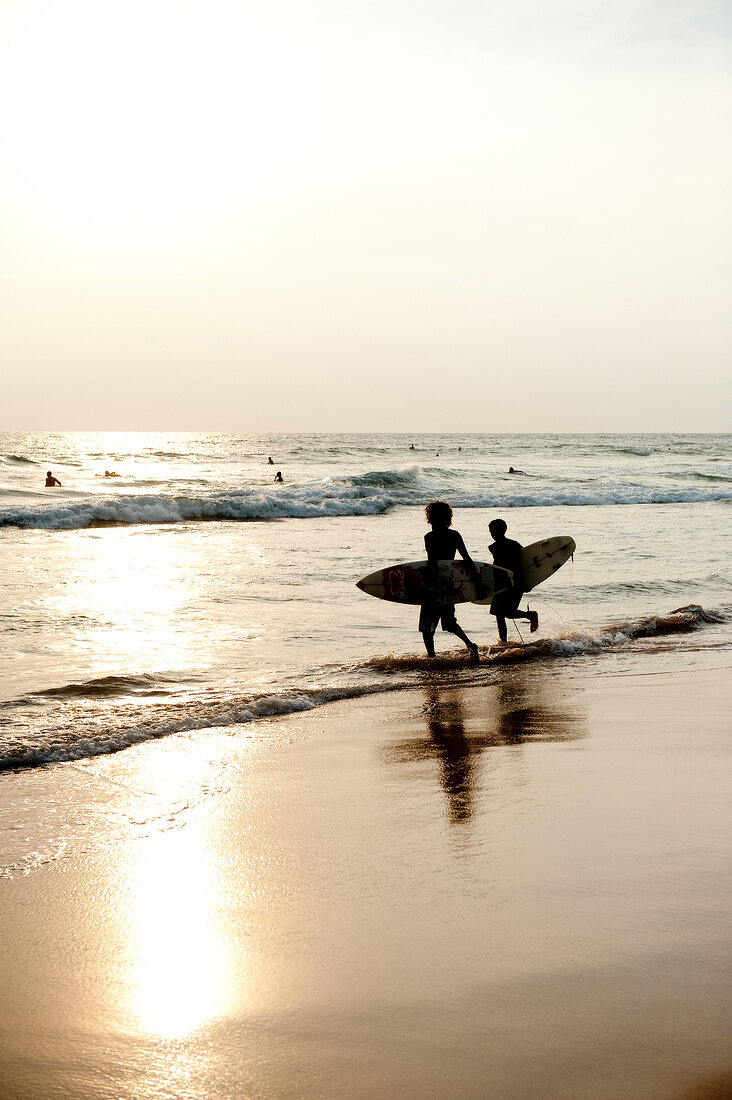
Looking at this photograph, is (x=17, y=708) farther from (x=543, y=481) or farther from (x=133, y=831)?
(x=543, y=481)

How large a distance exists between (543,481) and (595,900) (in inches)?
1736

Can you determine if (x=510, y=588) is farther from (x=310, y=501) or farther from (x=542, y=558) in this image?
(x=310, y=501)

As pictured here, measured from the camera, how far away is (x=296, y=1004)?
8.64 ft

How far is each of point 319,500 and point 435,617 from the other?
903 inches

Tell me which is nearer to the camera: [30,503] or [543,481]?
[30,503]

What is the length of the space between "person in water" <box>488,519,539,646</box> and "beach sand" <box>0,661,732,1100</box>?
14.2 feet

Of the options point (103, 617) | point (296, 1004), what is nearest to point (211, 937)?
point (296, 1004)

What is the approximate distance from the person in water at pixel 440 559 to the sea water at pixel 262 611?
0.25 metres

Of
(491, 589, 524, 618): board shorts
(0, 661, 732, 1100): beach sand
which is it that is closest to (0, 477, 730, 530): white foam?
(491, 589, 524, 618): board shorts

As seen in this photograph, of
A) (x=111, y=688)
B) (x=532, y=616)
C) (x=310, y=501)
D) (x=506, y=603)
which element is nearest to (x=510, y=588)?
(x=506, y=603)

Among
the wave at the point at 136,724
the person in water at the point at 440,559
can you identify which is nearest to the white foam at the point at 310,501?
the person in water at the point at 440,559

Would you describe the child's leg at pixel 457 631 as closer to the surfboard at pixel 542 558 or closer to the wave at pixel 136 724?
the wave at pixel 136 724

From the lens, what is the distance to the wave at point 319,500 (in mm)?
26766

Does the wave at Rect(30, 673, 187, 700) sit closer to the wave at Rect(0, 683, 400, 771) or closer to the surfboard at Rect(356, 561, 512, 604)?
the wave at Rect(0, 683, 400, 771)
